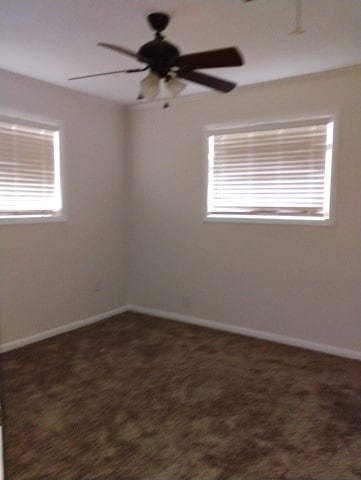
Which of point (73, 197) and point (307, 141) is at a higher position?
point (307, 141)

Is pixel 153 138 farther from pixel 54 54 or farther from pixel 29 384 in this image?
pixel 29 384

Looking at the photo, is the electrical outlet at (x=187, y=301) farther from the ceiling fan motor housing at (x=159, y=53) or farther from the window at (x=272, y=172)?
the ceiling fan motor housing at (x=159, y=53)

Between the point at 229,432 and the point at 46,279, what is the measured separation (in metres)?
2.37

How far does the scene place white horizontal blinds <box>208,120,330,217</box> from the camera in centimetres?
341

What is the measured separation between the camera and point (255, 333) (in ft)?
12.5

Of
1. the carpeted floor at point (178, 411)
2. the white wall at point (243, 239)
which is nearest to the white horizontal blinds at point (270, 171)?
the white wall at point (243, 239)

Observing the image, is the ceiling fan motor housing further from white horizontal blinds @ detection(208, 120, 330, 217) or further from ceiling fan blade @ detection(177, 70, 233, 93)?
white horizontal blinds @ detection(208, 120, 330, 217)

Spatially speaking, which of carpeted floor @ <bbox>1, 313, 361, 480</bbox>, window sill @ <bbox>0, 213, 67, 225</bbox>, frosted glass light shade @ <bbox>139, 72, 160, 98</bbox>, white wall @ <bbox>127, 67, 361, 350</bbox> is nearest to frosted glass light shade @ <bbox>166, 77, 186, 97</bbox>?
frosted glass light shade @ <bbox>139, 72, 160, 98</bbox>

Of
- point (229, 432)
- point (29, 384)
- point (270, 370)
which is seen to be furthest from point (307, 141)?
point (29, 384)

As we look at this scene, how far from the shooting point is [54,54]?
2824 millimetres

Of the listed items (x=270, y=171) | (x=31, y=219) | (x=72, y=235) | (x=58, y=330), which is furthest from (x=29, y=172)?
(x=270, y=171)

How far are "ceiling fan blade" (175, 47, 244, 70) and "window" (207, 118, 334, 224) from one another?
5.28ft

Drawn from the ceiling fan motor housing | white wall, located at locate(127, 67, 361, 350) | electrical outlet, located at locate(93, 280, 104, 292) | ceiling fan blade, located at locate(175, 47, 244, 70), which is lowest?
electrical outlet, located at locate(93, 280, 104, 292)

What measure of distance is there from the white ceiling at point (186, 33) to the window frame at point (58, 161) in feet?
1.33
